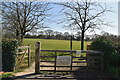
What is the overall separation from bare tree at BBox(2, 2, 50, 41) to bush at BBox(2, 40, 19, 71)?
4116 millimetres

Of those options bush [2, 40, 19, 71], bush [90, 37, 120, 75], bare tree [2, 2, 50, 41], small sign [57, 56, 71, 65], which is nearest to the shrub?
bush [90, 37, 120, 75]

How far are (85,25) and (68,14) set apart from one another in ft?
5.32

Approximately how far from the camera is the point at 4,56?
17.0ft

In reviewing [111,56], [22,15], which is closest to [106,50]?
[111,56]

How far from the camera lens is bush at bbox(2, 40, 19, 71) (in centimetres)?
512

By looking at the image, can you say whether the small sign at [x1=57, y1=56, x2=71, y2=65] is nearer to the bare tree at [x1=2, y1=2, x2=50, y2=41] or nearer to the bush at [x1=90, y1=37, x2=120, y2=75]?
the bush at [x1=90, y1=37, x2=120, y2=75]

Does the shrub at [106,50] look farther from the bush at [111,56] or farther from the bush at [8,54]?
the bush at [8,54]

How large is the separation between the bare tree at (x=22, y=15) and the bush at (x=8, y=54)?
4116mm

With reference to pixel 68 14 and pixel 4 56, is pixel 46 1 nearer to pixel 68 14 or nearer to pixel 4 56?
pixel 68 14

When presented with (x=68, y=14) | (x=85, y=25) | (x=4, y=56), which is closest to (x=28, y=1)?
(x=68, y=14)

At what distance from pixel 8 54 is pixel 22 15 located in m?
5.84

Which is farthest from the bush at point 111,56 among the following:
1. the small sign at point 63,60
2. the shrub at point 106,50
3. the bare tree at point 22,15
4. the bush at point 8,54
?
the bare tree at point 22,15

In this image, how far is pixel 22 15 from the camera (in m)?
10.2

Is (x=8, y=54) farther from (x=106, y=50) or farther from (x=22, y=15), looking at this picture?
(x=22, y=15)
